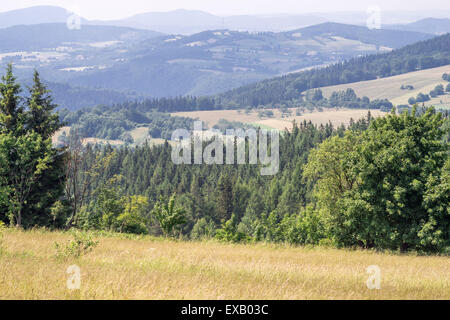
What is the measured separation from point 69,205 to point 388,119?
97.3 ft

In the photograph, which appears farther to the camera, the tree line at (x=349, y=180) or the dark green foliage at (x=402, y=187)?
the tree line at (x=349, y=180)

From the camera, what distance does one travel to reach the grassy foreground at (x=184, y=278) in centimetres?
1186

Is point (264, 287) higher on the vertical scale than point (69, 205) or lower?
higher

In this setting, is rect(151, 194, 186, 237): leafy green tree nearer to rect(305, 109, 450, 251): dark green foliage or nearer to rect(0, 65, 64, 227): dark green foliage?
rect(0, 65, 64, 227): dark green foliage

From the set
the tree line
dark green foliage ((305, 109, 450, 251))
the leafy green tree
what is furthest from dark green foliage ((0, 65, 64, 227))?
dark green foliage ((305, 109, 450, 251))

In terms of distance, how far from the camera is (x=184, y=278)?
13984mm

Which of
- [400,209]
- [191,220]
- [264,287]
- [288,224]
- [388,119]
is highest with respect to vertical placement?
[388,119]

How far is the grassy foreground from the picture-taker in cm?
1186

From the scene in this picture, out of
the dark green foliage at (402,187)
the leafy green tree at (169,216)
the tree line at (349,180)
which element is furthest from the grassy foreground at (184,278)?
the leafy green tree at (169,216)

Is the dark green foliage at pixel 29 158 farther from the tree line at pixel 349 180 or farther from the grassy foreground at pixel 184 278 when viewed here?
the grassy foreground at pixel 184 278

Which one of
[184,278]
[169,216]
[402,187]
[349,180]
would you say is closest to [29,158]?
[169,216]

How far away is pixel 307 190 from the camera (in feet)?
561
